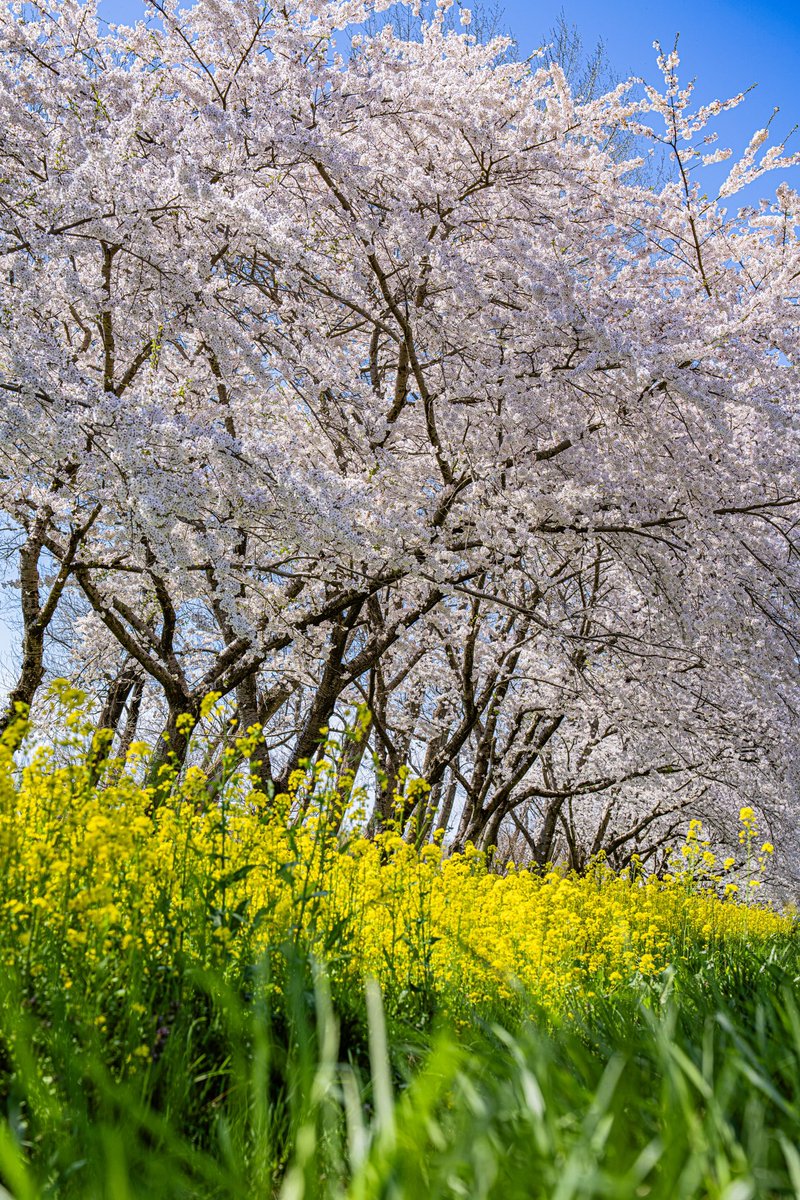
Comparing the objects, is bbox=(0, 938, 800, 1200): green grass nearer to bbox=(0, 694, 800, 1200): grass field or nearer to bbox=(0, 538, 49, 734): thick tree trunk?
bbox=(0, 694, 800, 1200): grass field

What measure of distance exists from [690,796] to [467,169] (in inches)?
587

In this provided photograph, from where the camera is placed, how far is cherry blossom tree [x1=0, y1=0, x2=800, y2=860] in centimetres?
705

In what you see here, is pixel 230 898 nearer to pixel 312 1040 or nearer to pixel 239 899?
pixel 239 899

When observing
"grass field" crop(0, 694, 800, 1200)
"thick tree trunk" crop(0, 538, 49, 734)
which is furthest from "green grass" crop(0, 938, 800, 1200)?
"thick tree trunk" crop(0, 538, 49, 734)

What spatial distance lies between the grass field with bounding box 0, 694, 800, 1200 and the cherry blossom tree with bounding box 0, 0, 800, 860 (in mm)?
3207

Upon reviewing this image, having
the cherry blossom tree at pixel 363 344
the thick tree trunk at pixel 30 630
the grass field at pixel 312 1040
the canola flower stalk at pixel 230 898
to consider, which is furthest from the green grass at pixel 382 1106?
the thick tree trunk at pixel 30 630

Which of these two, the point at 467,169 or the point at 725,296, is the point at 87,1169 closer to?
the point at 467,169

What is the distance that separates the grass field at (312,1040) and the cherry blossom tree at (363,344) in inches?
126

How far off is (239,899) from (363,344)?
9.51 meters

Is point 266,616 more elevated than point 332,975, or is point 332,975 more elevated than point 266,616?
point 266,616

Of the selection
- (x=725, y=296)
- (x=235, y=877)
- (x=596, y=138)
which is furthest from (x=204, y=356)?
(x=235, y=877)

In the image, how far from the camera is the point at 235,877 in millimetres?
2873

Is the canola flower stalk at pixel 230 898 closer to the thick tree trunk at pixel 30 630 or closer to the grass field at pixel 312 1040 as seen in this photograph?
the grass field at pixel 312 1040

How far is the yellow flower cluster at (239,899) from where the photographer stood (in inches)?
108
